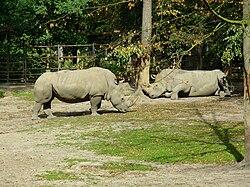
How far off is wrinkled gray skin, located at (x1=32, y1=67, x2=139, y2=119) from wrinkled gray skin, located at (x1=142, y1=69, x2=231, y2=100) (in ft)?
16.0

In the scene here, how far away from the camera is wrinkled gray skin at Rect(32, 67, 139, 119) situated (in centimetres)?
1794

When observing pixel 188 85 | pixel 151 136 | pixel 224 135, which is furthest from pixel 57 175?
pixel 188 85

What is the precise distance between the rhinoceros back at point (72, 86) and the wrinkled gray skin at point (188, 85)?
5160 millimetres

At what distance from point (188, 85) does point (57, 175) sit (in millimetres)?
14933

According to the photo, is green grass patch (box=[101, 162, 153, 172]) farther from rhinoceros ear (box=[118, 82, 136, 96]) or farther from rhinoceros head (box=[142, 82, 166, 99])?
rhinoceros head (box=[142, 82, 166, 99])

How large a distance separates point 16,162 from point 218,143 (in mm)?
4302

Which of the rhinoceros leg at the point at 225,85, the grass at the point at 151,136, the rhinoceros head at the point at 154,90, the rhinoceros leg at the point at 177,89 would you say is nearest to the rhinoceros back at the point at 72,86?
the grass at the point at 151,136

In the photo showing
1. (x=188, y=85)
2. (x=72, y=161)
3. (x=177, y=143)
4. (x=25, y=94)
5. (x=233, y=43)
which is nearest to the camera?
(x=72, y=161)

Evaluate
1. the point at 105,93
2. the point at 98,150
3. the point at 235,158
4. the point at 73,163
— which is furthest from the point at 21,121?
the point at 235,158

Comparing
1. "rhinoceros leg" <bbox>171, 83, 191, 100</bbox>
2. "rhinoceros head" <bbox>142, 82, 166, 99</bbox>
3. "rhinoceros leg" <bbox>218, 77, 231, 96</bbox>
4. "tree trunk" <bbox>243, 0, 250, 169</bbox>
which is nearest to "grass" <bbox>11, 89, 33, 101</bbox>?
"rhinoceros head" <bbox>142, 82, 166, 99</bbox>

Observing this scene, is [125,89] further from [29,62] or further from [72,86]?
[29,62]

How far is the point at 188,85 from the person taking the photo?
24.1 meters

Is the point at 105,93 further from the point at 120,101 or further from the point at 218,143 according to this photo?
the point at 218,143

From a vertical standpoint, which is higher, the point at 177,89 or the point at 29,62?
the point at 29,62
